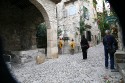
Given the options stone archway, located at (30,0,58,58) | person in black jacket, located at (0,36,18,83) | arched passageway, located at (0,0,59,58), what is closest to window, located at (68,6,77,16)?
arched passageway, located at (0,0,59,58)

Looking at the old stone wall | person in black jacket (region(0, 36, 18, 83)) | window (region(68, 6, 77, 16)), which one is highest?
window (region(68, 6, 77, 16))

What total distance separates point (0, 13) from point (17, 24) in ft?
5.08

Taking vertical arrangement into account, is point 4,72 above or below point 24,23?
below

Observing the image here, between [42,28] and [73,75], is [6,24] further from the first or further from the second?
[73,75]

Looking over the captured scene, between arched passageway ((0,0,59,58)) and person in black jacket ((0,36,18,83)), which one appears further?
arched passageway ((0,0,59,58))

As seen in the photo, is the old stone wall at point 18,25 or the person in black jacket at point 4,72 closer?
the person in black jacket at point 4,72

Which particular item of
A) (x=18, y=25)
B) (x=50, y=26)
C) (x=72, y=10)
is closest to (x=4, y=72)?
(x=50, y=26)

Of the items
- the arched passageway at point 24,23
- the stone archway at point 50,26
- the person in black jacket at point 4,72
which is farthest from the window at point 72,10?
the person in black jacket at point 4,72

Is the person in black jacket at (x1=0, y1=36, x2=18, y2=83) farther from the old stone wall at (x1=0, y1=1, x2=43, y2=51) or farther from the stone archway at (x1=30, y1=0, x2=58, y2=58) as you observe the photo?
the old stone wall at (x1=0, y1=1, x2=43, y2=51)

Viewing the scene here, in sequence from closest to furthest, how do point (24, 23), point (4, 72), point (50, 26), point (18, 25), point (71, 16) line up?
point (4, 72) < point (50, 26) < point (18, 25) < point (24, 23) < point (71, 16)

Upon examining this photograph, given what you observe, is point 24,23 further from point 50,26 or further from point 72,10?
point 72,10

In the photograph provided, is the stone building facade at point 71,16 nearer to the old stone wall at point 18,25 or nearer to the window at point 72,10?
the window at point 72,10

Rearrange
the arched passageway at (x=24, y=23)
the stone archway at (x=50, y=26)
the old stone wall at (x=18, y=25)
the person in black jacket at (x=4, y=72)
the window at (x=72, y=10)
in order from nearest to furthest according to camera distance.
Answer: the person in black jacket at (x=4, y=72) → the stone archway at (x=50, y=26) → the arched passageway at (x=24, y=23) → the old stone wall at (x=18, y=25) → the window at (x=72, y=10)

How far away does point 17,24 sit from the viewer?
47.6 ft
